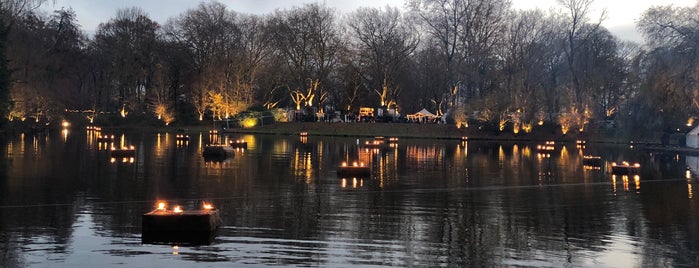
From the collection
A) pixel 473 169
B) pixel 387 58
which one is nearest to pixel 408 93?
pixel 387 58

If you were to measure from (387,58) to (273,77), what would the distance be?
1565 cm

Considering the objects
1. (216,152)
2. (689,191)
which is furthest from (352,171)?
(689,191)

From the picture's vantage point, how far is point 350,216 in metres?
16.1

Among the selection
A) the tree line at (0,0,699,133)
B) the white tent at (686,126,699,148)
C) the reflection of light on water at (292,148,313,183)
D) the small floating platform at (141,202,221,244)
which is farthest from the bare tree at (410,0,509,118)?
the small floating platform at (141,202,221,244)

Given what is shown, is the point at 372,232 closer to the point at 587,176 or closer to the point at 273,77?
the point at 587,176

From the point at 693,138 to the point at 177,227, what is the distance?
5144cm

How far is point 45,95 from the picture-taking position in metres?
68.1

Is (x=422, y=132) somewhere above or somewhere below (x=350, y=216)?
above

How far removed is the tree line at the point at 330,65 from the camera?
7150cm

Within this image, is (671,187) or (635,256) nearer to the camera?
(635,256)

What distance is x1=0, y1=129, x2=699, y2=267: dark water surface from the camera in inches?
461

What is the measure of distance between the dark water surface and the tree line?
42.1 metres

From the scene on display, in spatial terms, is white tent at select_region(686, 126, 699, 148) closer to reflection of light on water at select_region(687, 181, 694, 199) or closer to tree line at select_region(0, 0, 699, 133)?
tree line at select_region(0, 0, 699, 133)

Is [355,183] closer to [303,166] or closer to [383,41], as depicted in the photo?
[303,166]
